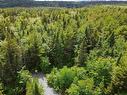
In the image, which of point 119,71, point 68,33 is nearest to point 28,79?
point 119,71

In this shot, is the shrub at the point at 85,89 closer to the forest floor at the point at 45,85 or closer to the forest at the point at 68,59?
the forest at the point at 68,59

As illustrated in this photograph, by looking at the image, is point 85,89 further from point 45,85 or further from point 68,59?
point 68,59

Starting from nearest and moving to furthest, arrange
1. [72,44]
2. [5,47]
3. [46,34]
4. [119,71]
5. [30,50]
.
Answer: [119,71] < [5,47] < [30,50] < [72,44] < [46,34]

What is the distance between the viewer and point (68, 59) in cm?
11756

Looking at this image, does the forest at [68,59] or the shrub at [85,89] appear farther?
the forest at [68,59]

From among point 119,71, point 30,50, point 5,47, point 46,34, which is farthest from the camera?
point 46,34

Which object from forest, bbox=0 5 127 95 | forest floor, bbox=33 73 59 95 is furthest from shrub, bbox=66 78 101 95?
forest floor, bbox=33 73 59 95

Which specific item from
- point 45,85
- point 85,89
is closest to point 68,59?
point 45,85

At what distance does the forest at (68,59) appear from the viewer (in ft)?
272

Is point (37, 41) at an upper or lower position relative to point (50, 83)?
upper

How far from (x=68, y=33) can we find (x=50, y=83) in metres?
30.8

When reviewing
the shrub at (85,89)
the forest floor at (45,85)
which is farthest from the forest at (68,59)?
the forest floor at (45,85)

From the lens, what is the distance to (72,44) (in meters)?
122

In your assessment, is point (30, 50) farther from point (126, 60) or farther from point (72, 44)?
point (126, 60)
